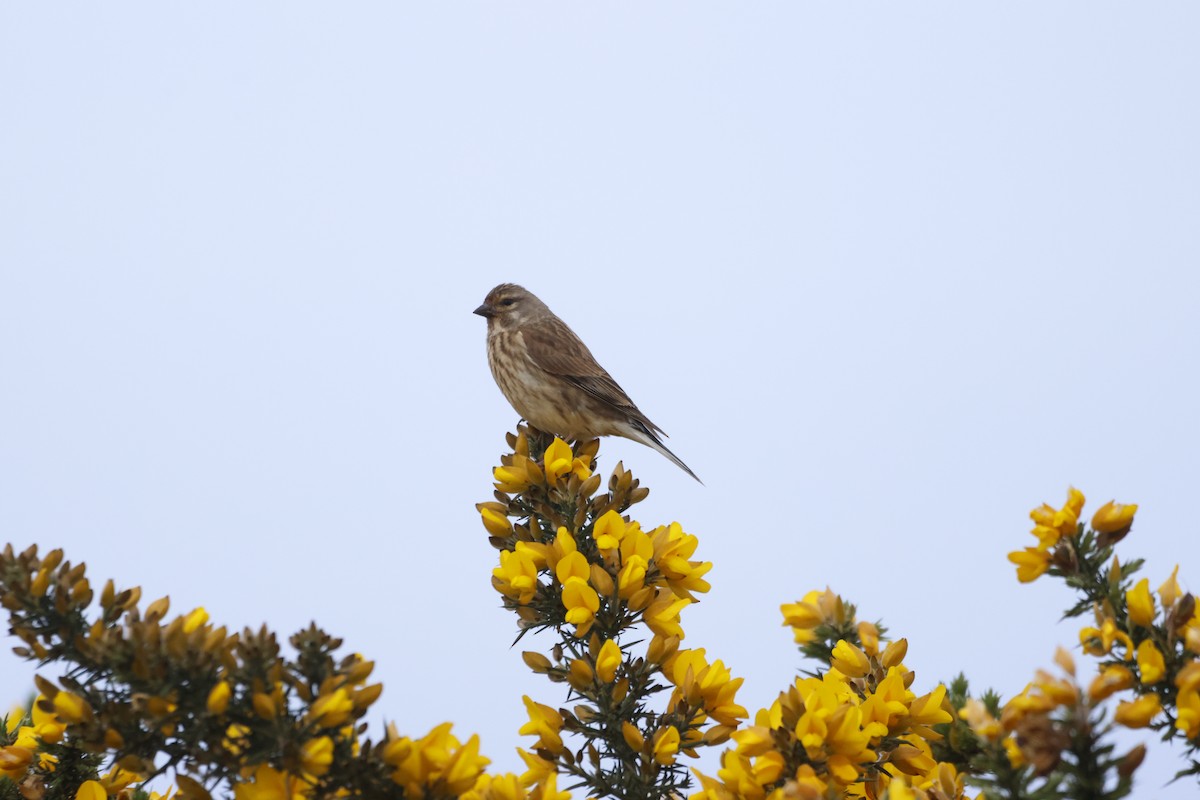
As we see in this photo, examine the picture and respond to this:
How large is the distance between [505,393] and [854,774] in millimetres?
5469

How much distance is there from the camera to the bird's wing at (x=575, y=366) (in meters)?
7.78

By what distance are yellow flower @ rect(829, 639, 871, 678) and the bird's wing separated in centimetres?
444

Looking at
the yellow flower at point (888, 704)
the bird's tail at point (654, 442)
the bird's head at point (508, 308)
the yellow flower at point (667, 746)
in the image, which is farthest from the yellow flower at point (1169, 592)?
the bird's head at point (508, 308)

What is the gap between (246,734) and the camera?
7.61ft

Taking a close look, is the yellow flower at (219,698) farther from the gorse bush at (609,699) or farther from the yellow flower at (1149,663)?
the yellow flower at (1149,663)

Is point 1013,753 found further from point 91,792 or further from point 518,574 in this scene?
point 91,792

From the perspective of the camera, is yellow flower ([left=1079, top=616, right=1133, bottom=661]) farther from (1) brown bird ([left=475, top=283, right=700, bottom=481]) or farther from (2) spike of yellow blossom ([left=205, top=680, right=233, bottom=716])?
(1) brown bird ([left=475, top=283, right=700, bottom=481])

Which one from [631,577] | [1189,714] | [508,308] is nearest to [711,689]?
[631,577]

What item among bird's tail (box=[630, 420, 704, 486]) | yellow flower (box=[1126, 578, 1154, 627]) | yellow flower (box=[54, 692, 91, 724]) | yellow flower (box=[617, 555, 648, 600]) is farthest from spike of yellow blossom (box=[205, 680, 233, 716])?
bird's tail (box=[630, 420, 704, 486])

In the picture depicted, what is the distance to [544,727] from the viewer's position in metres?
3.06

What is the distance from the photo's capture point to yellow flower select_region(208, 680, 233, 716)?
2230 millimetres

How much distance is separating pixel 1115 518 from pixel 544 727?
1.47 m

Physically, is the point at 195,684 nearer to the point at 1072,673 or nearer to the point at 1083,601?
the point at 1072,673

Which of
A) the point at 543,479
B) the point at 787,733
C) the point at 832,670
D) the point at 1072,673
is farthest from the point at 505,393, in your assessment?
the point at 1072,673
